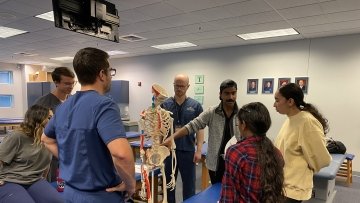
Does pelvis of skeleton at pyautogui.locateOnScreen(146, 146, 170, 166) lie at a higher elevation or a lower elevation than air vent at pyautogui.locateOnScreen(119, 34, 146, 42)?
lower

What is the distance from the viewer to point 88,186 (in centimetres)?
118

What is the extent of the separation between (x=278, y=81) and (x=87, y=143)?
5.17 m

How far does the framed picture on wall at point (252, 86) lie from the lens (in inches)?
232

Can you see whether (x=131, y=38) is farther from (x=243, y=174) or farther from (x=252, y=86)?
(x=243, y=174)

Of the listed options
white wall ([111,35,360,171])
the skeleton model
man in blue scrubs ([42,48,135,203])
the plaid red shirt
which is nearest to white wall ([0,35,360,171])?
white wall ([111,35,360,171])

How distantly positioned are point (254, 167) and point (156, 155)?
68 cm

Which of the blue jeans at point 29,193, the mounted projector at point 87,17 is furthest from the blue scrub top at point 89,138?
the mounted projector at point 87,17

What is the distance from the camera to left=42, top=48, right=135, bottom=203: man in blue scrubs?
1.15m

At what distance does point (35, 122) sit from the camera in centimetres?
218

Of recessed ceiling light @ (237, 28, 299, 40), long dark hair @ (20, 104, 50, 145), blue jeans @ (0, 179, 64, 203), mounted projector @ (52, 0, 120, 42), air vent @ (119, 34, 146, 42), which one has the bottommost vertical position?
blue jeans @ (0, 179, 64, 203)

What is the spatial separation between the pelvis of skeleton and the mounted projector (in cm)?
200

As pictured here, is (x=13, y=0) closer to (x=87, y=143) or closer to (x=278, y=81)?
(x=87, y=143)

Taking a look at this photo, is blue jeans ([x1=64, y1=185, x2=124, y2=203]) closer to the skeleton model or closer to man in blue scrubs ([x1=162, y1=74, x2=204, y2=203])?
the skeleton model

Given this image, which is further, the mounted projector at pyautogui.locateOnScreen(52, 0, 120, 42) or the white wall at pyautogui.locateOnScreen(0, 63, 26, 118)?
the white wall at pyautogui.locateOnScreen(0, 63, 26, 118)
